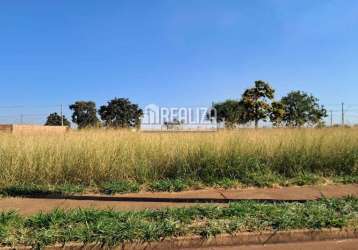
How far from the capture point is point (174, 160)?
9906 millimetres

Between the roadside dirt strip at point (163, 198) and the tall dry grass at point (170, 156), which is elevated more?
the tall dry grass at point (170, 156)

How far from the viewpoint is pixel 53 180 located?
30.2 ft

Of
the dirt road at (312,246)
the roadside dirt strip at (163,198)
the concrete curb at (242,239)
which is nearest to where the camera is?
the concrete curb at (242,239)

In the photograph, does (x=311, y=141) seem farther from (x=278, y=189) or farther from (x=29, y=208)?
(x=29, y=208)

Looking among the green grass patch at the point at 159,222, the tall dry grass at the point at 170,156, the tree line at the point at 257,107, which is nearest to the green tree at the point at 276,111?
the tree line at the point at 257,107

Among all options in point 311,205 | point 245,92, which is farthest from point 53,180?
point 245,92

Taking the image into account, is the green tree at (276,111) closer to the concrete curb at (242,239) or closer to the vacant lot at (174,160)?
the vacant lot at (174,160)

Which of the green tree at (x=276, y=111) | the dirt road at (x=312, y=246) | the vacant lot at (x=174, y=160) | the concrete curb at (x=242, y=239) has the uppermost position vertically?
the green tree at (x=276, y=111)

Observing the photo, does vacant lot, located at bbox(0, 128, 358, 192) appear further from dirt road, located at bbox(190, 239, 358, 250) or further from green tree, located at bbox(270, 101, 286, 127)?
green tree, located at bbox(270, 101, 286, 127)

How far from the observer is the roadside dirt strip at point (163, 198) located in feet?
23.7

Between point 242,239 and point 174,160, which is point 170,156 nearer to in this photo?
point 174,160

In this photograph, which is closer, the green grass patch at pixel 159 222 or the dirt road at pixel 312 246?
the green grass patch at pixel 159 222

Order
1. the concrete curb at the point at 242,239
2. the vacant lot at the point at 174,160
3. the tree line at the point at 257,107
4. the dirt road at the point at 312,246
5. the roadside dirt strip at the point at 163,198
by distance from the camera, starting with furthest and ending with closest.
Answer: the tree line at the point at 257,107, the vacant lot at the point at 174,160, the roadside dirt strip at the point at 163,198, the dirt road at the point at 312,246, the concrete curb at the point at 242,239

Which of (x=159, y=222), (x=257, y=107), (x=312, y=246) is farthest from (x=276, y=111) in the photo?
(x=159, y=222)
